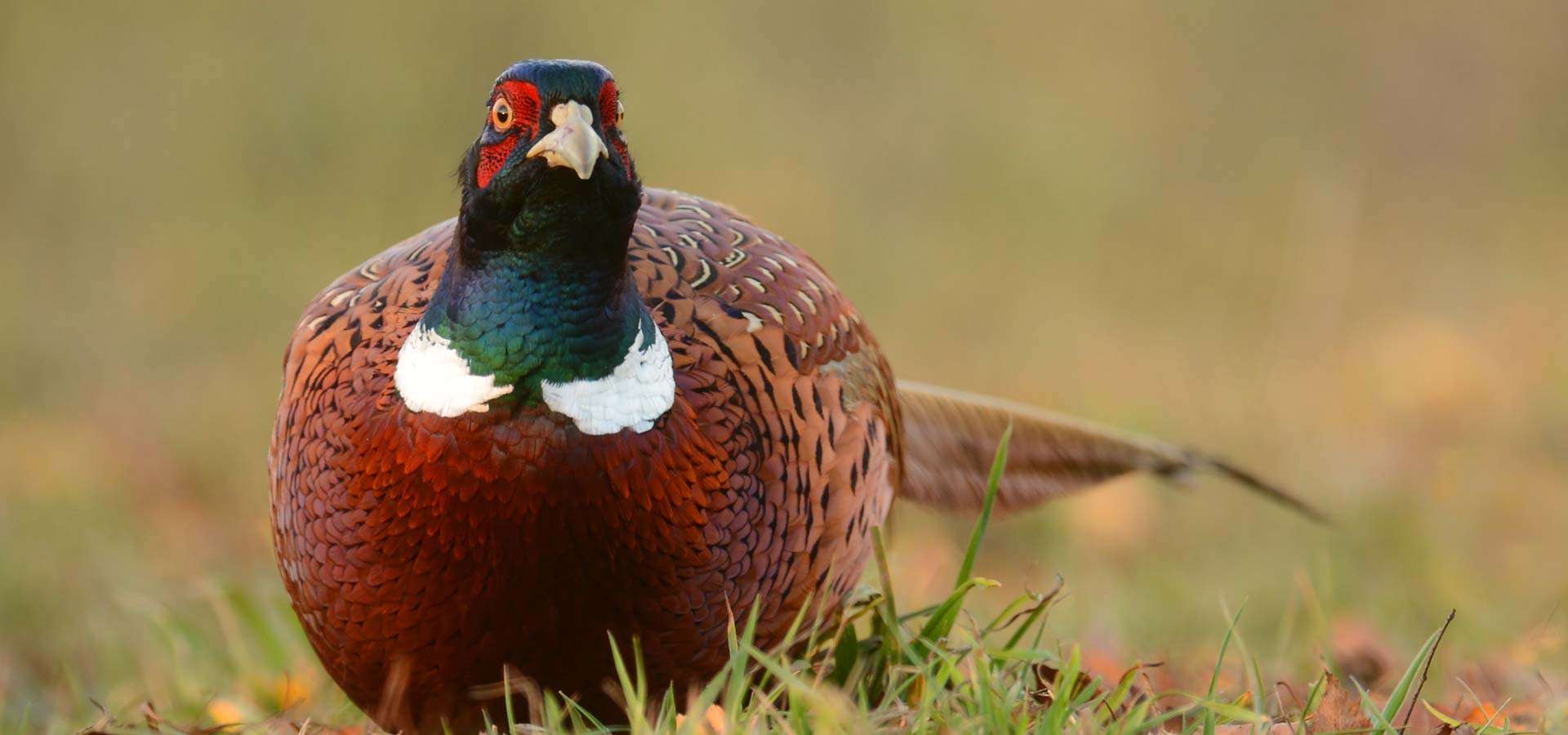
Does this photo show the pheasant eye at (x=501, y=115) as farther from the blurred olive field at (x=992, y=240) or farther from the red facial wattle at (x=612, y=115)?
the blurred olive field at (x=992, y=240)

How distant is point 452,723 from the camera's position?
3.35m

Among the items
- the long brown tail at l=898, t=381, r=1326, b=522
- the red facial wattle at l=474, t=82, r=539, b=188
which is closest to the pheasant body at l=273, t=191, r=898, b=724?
the red facial wattle at l=474, t=82, r=539, b=188

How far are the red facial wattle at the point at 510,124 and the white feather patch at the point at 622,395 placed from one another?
38 centimetres

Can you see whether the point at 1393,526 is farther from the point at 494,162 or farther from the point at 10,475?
the point at 10,475

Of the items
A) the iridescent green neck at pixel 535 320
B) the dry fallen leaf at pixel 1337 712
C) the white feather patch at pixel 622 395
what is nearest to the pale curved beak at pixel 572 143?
the iridescent green neck at pixel 535 320

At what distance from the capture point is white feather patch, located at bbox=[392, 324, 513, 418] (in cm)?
303

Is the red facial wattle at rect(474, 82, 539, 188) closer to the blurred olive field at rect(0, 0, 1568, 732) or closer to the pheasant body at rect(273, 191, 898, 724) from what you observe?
the pheasant body at rect(273, 191, 898, 724)

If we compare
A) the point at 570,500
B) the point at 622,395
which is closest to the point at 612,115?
the point at 622,395

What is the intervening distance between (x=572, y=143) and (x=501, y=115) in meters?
0.21

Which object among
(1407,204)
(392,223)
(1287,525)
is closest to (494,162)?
(1287,525)

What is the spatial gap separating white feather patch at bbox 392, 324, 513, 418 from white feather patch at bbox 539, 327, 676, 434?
0.34ft

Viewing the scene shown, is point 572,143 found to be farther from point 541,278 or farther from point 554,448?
point 554,448

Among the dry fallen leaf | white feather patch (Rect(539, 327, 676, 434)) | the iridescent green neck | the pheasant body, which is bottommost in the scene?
the dry fallen leaf

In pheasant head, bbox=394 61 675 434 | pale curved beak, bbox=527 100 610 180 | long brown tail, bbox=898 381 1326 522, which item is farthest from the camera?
long brown tail, bbox=898 381 1326 522
